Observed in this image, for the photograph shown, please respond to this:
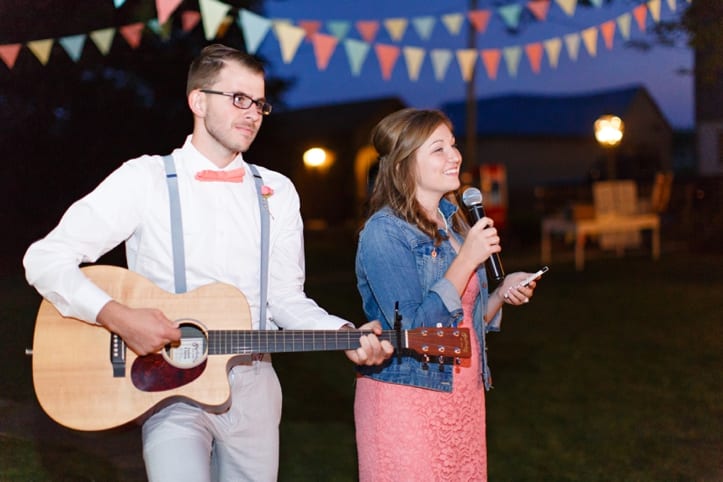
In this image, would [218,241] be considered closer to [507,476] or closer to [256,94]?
[256,94]

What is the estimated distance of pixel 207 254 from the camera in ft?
10.00

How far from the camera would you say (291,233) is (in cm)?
329

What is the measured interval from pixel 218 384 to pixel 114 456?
11.2ft

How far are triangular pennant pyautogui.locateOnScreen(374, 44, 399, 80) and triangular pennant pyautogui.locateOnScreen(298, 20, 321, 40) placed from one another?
666 millimetres

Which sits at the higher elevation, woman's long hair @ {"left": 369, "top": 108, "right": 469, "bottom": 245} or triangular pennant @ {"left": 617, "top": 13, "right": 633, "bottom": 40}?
triangular pennant @ {"left": 617, "top": 13, "right": 633, "bottom": 40}

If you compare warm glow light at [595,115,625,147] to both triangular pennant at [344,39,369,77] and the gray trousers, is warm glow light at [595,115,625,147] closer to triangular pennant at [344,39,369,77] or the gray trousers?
triangular pennant at [344,39,369,77]

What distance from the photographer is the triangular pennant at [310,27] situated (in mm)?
7651

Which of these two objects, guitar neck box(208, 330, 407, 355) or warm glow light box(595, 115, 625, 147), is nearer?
guitar neck box(208, 330, 407, 355)

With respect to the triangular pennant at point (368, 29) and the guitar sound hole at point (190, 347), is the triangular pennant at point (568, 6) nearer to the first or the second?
the triangular pennant at point (368, 29)

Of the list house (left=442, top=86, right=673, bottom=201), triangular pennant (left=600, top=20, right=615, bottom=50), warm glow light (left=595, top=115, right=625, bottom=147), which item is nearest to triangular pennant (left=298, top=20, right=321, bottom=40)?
triangular pennant (left=600, top=20, right=615, bottom=50)

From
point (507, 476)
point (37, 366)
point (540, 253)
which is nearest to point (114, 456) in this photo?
point (507, 476)

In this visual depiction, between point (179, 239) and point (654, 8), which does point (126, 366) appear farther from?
point (654, 8)

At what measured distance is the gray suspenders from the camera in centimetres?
301

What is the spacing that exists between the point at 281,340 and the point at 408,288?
0.47 metres
